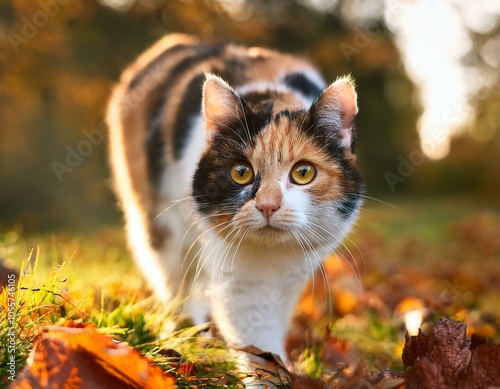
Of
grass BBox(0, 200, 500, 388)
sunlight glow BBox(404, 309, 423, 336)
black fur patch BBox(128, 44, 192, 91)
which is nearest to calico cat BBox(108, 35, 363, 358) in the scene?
grass BBox(0, 200, 500, 388)

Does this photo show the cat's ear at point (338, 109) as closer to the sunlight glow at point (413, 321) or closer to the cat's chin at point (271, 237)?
the cat's chin at point (271, 237)

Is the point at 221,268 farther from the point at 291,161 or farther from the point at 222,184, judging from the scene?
the point at 291,161

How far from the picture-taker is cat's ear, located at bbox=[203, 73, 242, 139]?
239cm

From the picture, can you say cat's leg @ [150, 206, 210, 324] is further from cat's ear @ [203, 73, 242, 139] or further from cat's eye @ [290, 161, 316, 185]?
cat's eye @ [290, 161, 316, 185]

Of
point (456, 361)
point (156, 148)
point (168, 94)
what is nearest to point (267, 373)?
point (456, 361)

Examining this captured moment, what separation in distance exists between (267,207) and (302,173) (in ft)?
0.88

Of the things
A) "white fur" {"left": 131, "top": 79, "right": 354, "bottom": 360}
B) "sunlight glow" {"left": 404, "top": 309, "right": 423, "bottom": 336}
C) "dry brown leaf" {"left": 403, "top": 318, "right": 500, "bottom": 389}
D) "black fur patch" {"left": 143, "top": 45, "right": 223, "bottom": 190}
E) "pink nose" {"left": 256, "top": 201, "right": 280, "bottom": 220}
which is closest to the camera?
"dry brown leaf" {"left": 403, "top": 318, "right": 500, "bottom": 389}

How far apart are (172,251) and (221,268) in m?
0.86

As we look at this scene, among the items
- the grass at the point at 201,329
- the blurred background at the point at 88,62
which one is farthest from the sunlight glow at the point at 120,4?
the grass at the point at 201,329

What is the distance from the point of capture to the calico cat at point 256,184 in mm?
2285

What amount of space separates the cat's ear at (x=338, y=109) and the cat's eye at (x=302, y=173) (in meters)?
0.20

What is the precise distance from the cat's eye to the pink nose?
0.20m

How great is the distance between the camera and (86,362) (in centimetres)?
166

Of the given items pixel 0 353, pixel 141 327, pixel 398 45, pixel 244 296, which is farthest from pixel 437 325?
pixel 398 45
